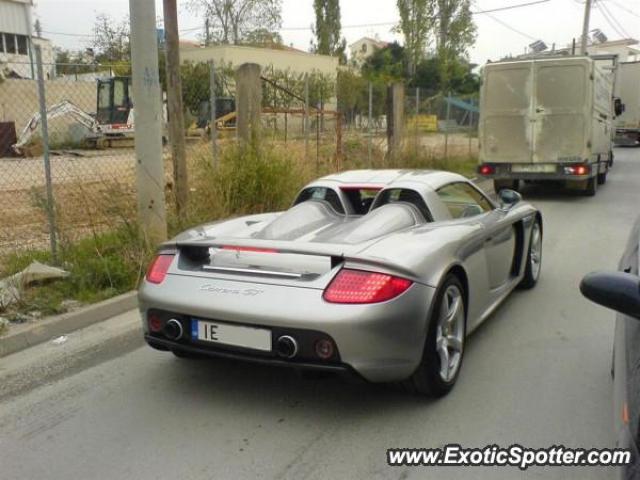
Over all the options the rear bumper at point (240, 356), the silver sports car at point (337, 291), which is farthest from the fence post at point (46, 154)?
the rear bumper at point (240, 356)

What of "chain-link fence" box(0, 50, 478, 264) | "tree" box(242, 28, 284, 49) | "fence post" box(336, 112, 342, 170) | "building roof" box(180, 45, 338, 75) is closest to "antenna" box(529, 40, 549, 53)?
"building roof" box(180, 45, 338, 75)

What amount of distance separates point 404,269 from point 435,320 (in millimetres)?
395

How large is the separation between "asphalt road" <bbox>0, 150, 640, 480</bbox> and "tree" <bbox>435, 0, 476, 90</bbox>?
52.2 m

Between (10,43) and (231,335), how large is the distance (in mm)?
43880

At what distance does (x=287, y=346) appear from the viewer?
310 centimetres

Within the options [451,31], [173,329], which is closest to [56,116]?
[173,329]

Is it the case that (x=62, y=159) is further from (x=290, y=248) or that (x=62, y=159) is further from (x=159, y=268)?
(x=290, y=248)

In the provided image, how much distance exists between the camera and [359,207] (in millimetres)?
4715

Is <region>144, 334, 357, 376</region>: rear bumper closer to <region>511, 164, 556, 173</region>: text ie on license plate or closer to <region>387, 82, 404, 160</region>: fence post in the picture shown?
<region>511, 164, 556, 173</region>: text ie on license plate

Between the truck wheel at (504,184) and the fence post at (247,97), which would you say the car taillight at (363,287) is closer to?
the fence post at (247,97)

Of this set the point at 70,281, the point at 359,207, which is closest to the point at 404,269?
the point at 359,207

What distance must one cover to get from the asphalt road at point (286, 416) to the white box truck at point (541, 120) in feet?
27.2

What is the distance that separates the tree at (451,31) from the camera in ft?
175

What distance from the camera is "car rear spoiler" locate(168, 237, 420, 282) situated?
3205 mm
